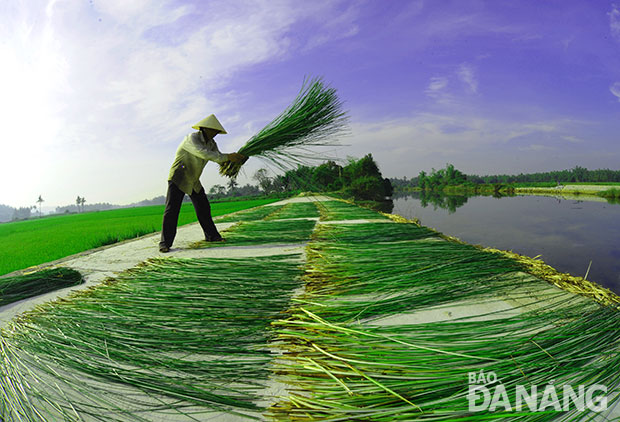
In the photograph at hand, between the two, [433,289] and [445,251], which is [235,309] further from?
[445,251]

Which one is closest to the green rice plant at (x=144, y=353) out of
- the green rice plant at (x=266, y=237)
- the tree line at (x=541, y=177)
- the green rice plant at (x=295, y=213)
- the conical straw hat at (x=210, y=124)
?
the green rice plant at (x=266, y=237)

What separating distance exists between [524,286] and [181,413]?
75.2 inches

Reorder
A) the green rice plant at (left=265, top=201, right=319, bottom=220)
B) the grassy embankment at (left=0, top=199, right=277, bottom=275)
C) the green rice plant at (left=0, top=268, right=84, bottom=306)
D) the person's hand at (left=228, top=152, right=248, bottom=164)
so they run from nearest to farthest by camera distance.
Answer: the green rice plant at (left=0, top=268, right=84, bottom=306) → the person's hand at (left=228, top=152, right=248, bottom=164) → the grassy embankment at (left=0, top=199, right=277, bottom=275) → the green rice plant at (left=265, top=201, right=319, bottom=220)

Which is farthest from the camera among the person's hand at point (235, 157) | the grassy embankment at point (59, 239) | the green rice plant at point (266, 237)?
the grassy embankment at point (59, 239)

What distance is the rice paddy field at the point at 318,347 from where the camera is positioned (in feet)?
2.66

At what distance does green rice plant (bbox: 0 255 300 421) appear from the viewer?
33.9 inches

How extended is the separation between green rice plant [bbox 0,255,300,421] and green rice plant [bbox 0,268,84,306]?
474 mm

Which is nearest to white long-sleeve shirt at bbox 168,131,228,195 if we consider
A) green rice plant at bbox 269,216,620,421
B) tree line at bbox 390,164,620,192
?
green rice plant at bbox 269,216,620,421

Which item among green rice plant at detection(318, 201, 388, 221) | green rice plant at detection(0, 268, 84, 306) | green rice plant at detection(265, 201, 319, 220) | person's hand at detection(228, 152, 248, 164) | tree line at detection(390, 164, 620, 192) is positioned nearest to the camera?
green rice plant at detection(0, 268, 84, 306)

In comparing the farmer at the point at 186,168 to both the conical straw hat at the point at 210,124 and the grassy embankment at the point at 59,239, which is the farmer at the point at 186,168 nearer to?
the conical straw hat at the point at 210,124

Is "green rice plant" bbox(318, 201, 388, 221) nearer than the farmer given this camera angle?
No

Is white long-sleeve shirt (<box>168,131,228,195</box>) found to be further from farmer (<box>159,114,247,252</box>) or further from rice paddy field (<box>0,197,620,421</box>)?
rice paddy field (<box>0,197,620,421</box>)

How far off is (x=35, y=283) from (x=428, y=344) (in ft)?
9.15

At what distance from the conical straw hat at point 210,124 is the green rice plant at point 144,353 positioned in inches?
82.0
